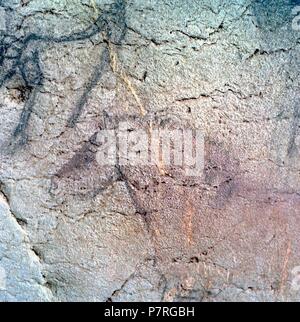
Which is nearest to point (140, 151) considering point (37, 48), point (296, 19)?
point (37, 48)

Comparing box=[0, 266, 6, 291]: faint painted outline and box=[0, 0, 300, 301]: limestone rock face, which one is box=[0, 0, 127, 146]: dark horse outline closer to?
box=[0, 0, 300, 301]: limestone rock face

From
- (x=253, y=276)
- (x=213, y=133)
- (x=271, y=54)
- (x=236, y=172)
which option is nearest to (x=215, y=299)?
(x=253, y=276)

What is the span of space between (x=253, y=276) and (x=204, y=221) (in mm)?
303

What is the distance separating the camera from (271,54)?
1.20 metres

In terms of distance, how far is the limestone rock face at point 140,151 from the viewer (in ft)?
3.93

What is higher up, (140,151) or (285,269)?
(140,151)

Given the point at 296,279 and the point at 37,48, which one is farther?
the point at 296,279

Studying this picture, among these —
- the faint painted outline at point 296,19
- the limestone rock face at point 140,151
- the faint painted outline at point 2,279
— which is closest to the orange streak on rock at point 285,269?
the limestone rock face at point 140,151

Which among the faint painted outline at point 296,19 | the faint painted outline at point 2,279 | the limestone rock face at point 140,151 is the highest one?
the faint painted outline at point 296,19

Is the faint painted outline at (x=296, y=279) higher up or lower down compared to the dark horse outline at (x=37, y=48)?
lower down

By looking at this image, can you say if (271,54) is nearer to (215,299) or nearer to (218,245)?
(218,245)

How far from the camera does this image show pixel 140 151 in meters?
1.27

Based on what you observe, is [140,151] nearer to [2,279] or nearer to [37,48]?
[37,48]

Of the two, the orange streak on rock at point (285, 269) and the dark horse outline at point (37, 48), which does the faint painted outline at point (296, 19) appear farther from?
the orange streak on rock at point (285, 269)
